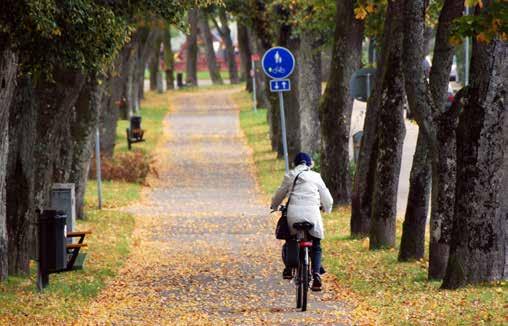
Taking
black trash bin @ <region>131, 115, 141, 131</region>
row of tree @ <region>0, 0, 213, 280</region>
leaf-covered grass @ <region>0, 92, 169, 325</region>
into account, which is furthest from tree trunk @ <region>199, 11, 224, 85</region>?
row of tree @ <region>0, 0, 213, 280</region>

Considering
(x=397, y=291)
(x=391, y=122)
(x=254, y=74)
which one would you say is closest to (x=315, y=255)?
(x=397, y=291)

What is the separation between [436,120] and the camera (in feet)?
52.9

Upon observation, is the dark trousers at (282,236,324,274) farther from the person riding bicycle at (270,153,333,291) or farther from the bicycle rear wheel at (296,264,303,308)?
the bicycle rear wheel at (296,264,303,308)

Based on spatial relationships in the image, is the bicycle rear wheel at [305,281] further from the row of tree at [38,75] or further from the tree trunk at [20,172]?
the tree trunk at [20,172]

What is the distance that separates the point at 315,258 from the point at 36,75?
4579 mm

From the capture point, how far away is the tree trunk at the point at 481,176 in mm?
14125

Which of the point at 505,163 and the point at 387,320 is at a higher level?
the point at 505,163

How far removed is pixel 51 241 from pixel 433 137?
431cm

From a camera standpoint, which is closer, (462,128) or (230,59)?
(462,128)

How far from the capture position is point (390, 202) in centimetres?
2027

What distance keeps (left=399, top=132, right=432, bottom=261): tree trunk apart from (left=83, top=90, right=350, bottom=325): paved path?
1789mm

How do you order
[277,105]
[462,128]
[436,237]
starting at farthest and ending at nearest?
[277,105], [436,237], [462,128]

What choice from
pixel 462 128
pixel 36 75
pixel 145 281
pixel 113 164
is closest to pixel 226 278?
pixel 145 281

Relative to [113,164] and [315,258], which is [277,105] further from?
[315,258]
